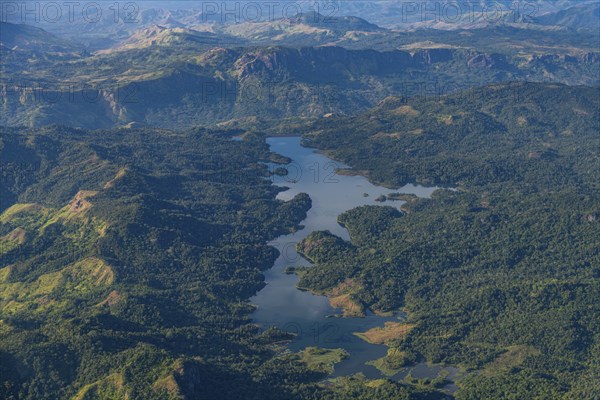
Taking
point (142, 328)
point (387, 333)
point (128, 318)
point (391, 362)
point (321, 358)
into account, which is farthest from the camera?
point (387, 333)

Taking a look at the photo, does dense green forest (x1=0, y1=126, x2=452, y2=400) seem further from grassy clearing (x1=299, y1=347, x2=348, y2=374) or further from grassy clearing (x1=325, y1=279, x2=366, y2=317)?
grassy clearing (x1=325, y1=279, x2=366, y2=317)

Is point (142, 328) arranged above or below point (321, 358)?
above

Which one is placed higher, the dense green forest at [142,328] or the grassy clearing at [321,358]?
the dense green forest at [142,328]

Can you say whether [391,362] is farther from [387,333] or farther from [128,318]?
[128,318]

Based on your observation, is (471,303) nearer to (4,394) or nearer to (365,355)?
(365,355)

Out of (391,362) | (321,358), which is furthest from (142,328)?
(391,362)

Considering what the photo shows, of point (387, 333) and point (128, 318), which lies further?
point (387, 333)

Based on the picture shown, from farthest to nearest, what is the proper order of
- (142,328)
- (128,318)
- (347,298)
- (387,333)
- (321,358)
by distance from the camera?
(347,298), (387,333), (128,318), (142,328), (321,358)

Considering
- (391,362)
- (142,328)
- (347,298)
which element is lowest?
(347,298)

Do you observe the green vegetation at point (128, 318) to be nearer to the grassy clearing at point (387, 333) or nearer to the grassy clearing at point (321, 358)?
the grassy clearing at point (321, 358)

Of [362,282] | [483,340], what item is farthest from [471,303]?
[362,282]

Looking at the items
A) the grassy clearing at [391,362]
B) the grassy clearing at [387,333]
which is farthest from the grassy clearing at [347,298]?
the grassy clearing at [391,362]
